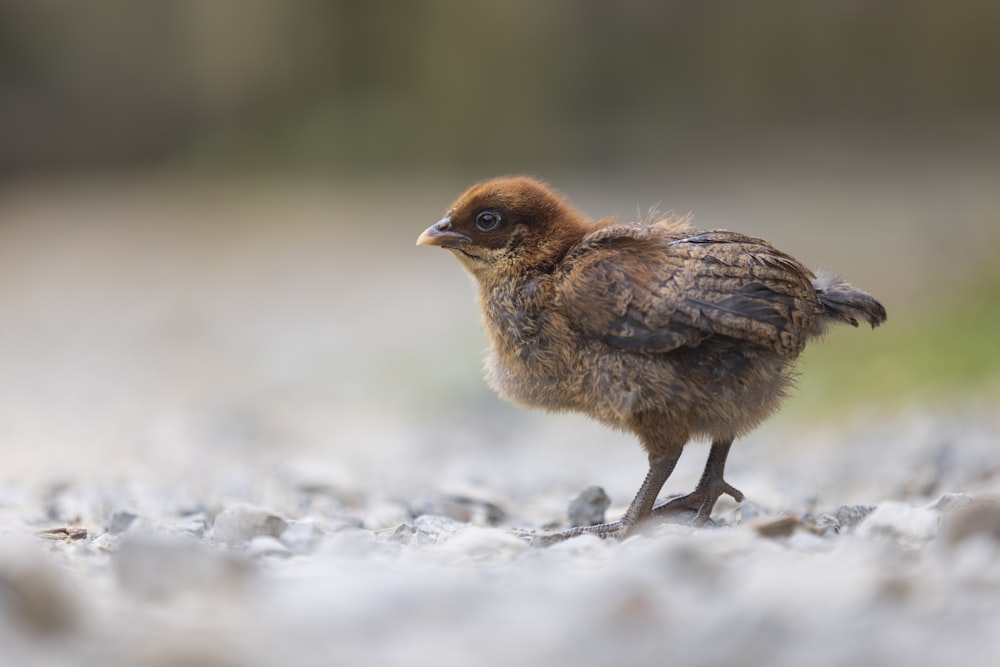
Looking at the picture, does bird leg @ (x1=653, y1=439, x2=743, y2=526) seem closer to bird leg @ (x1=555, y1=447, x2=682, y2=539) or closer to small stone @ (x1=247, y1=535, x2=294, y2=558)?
bird leg @ (x1=555, y1=447, x2=682, y2=539)

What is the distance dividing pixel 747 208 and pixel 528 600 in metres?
17.6

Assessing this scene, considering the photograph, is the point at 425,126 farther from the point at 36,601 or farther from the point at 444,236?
the point at 36,601

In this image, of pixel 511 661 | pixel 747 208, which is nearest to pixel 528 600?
pixel 511 661

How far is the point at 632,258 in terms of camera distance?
4742 mm

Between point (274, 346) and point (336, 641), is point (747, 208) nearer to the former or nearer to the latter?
point (274, 346)

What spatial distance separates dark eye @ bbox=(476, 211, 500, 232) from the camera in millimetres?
5289

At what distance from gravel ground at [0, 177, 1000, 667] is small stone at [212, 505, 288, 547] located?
0.03ft

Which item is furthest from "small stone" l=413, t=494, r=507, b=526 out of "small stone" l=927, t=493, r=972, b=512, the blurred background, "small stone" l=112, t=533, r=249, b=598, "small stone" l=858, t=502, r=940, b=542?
the blurred background

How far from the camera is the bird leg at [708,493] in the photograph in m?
5.02

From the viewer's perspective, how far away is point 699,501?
5.02 metres

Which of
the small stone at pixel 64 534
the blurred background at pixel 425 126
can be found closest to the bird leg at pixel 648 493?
the small stone at pixel 64 534

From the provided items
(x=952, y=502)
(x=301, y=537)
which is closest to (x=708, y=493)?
(x=952, y=502)

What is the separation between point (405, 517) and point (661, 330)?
140cm

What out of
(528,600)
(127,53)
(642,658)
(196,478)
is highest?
(127,53)
